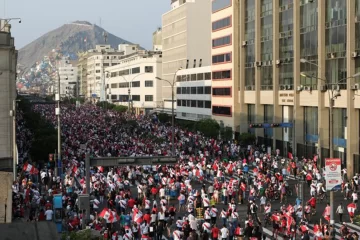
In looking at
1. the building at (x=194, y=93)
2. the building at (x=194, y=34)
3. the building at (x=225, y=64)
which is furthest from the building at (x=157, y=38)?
the building at (x=225, y=64)

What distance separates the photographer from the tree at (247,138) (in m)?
68.6

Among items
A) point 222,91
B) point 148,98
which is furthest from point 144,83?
point 222,91

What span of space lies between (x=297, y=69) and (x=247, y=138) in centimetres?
1201

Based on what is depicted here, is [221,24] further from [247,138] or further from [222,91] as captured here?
[247,138]

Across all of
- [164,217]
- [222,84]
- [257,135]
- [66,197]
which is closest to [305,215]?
[164,217]

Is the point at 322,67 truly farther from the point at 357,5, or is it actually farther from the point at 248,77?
the point at 248,77

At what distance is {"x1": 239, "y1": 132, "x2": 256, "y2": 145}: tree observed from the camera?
68.6 meters

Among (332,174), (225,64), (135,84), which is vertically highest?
(135,84)

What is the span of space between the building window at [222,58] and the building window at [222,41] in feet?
4.20

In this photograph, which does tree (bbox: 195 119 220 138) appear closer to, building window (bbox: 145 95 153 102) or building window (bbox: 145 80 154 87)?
building window (bbox: 145 95 153 102)

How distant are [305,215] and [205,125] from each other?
45.4 metres

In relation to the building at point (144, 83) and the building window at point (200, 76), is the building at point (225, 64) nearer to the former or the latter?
the building window at point (200, 76)

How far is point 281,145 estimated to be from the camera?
65375 millimetres

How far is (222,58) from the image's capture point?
81812mm
